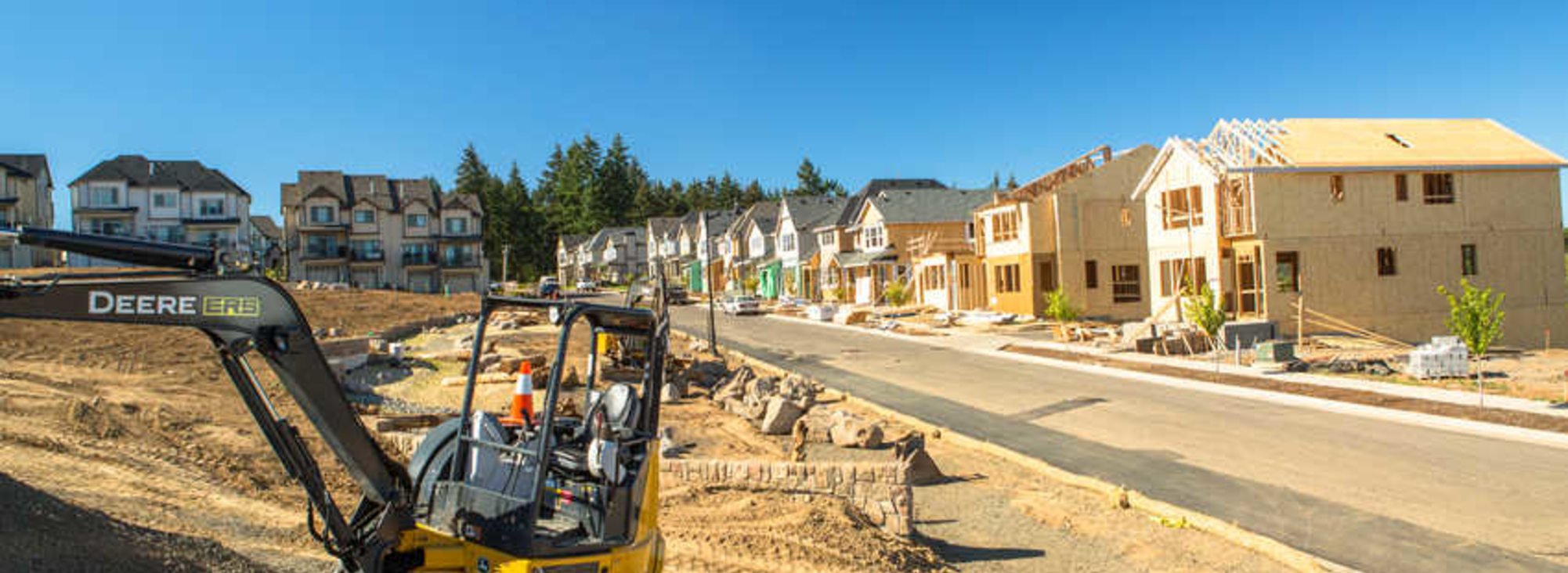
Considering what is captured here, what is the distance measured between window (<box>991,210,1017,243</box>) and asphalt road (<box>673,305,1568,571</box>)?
19713 mm

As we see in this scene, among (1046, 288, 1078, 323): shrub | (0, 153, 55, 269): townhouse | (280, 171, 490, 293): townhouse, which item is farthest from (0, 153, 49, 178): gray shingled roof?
(1046, 288, 1078, 323): shrub

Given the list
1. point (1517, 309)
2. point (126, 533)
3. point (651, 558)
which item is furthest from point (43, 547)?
point (1517, 309)

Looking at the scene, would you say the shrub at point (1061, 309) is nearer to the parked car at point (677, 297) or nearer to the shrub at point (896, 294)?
the shrub at point (896, 294)

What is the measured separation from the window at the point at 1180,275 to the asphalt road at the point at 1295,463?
34.7ft

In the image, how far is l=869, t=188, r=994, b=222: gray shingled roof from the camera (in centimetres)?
5891

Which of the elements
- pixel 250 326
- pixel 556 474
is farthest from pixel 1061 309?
pixel 250 326

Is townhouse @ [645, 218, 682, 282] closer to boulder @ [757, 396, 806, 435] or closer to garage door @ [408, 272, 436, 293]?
garage door @ [408, 272, 436, 293]

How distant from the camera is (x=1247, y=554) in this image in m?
9.20

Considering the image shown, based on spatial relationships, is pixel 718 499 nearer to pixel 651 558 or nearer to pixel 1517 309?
pixel 651 558

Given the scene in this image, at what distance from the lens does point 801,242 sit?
72.0 meters

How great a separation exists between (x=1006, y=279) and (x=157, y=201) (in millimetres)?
56015

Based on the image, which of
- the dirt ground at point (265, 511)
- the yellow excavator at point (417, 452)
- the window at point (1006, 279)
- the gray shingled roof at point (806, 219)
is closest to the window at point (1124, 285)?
the window at point (1006, 279)

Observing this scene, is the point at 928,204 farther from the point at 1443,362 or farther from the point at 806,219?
the point at 1443,362

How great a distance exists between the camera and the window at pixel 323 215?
69.5 meters
